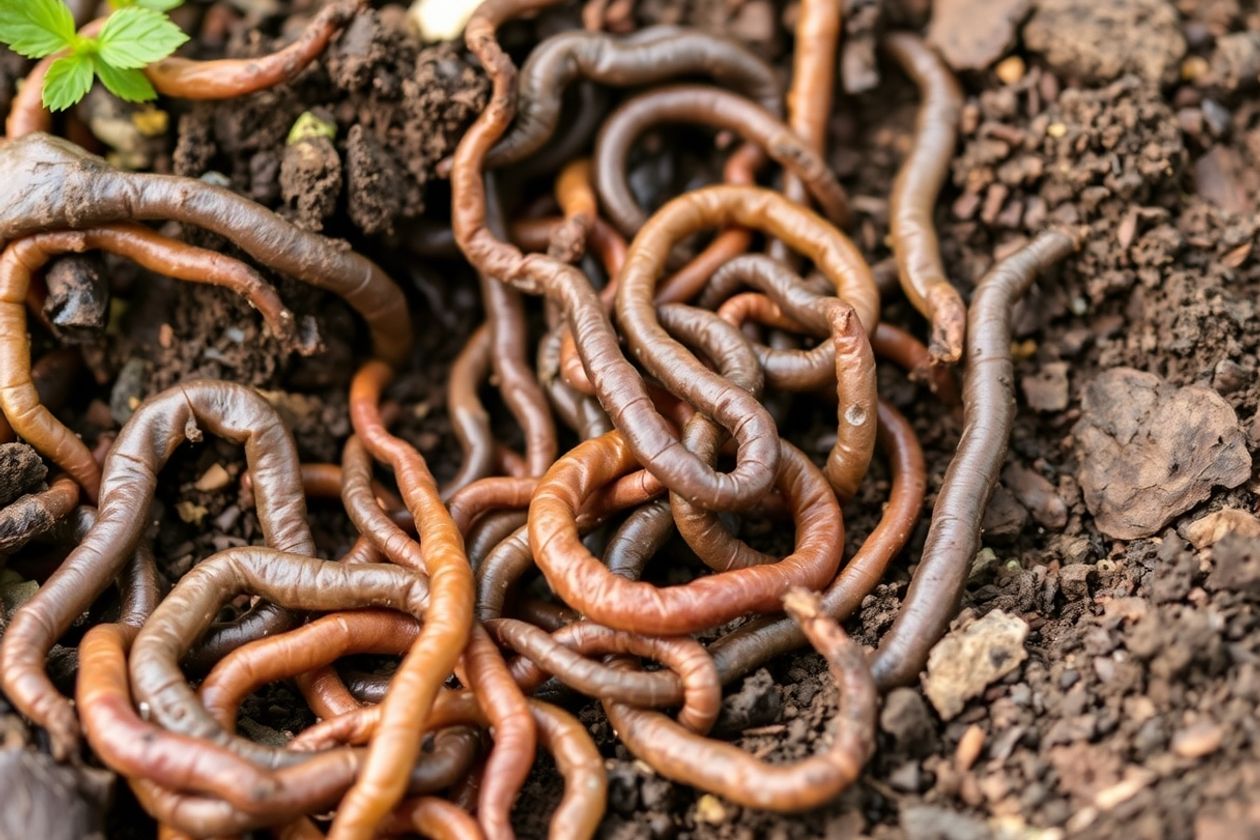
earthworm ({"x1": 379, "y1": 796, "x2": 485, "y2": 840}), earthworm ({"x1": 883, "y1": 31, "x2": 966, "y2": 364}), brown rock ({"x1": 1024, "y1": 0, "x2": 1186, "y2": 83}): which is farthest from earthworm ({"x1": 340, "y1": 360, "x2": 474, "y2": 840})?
brown rock ({"x1": 1024, "y1": 0, "x2": 1186, "y2": 83})

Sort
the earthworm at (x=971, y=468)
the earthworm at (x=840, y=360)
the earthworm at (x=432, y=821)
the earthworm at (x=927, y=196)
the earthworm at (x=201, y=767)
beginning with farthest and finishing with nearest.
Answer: the earthworm at (x=927, y=196) < the earthworm at (x=840, y=360) < the earthworm at (x=971, y=468) < the earthworm at (x=432, y=821) < the earthworm at (x=201, y=767)

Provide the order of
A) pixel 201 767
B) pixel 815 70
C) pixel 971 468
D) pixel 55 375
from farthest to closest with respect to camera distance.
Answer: pixel 815 70, pixel 55 375, pixel 971 468, pixel 201 767

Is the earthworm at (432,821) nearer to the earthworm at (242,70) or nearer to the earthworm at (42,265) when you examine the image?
the earthworm at (42,265)

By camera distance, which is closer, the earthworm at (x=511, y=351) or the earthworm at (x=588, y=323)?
the earthworm at (x=588, y=323)

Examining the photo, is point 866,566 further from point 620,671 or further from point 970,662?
point 620,671

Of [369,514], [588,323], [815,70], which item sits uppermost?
[815,70]

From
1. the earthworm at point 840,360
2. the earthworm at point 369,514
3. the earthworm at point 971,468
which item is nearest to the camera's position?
the earthworm at point 971,468

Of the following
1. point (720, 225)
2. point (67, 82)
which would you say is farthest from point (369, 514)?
point (67, 82)

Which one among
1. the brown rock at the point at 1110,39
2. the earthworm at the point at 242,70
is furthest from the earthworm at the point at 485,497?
the brown rock at the point at 1110,39
